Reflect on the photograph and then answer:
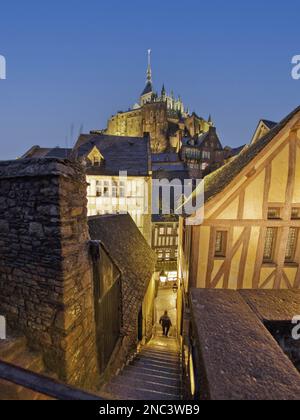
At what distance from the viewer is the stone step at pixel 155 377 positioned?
489cm

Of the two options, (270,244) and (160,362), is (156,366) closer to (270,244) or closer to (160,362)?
(160,362)

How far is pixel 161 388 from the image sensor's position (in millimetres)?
4531

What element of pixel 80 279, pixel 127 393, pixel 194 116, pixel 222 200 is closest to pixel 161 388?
pixel 127 393

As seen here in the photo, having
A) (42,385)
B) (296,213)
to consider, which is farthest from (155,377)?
(296,213)

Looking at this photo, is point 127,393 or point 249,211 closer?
point 127,393

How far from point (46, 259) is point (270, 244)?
5507mm

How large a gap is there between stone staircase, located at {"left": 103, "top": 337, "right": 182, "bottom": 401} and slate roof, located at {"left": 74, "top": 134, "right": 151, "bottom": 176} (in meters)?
11.6

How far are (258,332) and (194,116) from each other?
2419 inches

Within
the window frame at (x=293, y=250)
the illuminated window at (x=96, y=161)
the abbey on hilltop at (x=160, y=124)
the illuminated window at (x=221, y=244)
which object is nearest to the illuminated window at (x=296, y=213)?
the window frame at (x=293, y=250)

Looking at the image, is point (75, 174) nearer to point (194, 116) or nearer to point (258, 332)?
point (258, 332)

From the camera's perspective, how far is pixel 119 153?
17188 mm

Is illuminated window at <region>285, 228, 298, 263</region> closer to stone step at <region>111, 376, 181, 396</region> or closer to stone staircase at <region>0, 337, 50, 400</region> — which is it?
→ stone step at <region>111, 376, 181, 396</region>

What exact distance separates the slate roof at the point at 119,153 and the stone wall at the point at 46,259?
11771 mm
